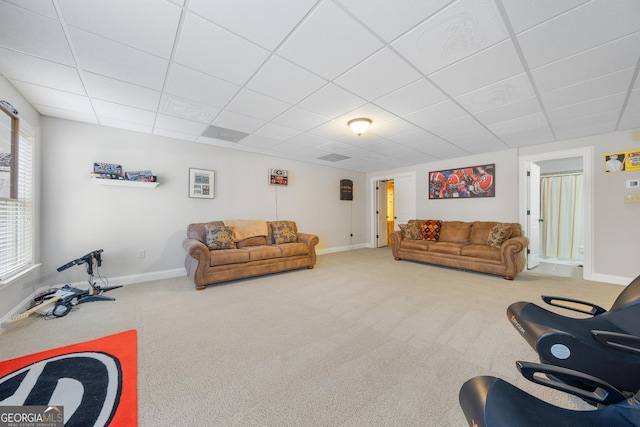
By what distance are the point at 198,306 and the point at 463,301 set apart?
3225 millimetres

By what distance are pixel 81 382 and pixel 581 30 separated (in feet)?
13.6

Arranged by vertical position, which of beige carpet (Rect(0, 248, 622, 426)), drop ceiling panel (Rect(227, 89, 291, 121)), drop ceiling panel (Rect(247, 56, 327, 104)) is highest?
drop ceiling panel (Rect(247, 56, 327, 104))

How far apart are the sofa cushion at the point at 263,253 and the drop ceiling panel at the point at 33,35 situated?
114 inches

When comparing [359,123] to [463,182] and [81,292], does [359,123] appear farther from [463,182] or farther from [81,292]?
[81,292]

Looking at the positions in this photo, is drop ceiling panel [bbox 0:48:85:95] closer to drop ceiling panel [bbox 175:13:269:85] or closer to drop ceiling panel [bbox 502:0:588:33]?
drop ceiling panel [bbox 175:13:269:85]

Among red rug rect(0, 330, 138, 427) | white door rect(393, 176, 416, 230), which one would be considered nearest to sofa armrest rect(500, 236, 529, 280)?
white door rect(393, 176, 416, 230)

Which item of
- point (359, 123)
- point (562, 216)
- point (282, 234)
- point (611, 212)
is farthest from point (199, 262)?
point (562, 216)

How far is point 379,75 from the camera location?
7.18 ft

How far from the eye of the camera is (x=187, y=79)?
89.2 inches

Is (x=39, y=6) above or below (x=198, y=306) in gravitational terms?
above

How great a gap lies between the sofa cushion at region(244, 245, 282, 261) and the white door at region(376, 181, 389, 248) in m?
4.06

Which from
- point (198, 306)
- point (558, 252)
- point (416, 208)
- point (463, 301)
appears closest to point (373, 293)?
point (463, 301)

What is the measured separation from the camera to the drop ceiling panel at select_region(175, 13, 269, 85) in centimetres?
167

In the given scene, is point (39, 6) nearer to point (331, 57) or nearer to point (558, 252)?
point (331, 57)
